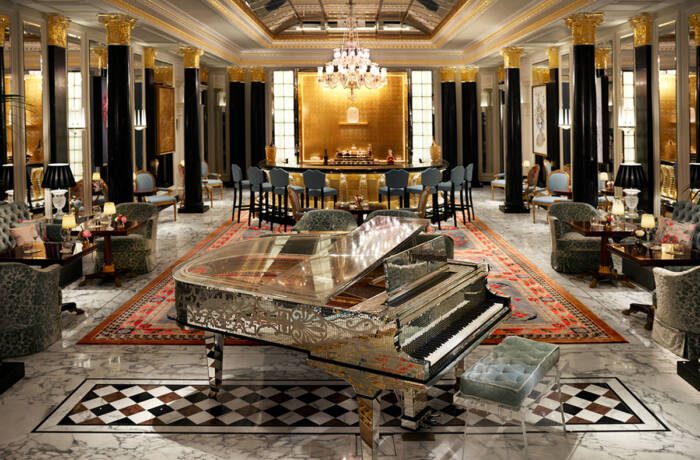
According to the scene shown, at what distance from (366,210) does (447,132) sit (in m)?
9.57

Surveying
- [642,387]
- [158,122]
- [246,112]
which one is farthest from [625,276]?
[246,112]

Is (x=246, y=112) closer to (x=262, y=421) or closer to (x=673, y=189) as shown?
(x=673, y=189)

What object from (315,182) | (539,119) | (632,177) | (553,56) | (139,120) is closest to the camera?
(632,177)

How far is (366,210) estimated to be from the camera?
423 inches

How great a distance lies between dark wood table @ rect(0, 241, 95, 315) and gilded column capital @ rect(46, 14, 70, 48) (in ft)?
13.9

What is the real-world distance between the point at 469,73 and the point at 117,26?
11.3 meters

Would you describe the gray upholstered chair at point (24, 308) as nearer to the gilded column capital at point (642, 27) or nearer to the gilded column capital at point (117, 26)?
the gilded column capital at point (117, 26)

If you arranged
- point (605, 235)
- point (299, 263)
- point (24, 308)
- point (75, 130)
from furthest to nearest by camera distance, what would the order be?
point (75, 130), point (605, 235), point (24, 308), point (299, 263)

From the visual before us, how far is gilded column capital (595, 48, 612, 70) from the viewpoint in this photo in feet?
42.1

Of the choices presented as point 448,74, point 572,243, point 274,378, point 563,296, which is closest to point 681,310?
point 563,296

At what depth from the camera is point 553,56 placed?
1544cm

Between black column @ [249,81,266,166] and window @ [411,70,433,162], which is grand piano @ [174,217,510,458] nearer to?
black column @ [249,81,266,166]

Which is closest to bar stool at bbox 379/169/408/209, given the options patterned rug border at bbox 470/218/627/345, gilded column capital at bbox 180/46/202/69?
patterned rug border at bbox 470/218/627/345

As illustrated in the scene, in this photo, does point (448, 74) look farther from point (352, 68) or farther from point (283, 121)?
point (352, 68)
